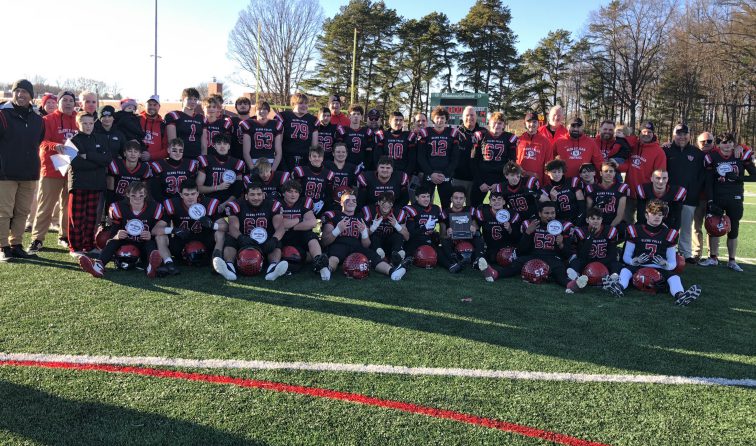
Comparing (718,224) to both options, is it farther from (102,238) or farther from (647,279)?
(102,238)

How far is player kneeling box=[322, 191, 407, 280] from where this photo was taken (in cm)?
555

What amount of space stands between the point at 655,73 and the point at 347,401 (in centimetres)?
4347

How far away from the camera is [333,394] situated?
111 inches

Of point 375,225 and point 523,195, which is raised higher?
point 523,195

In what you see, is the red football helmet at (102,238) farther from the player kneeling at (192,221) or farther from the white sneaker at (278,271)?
the white sneaker at (278,271)

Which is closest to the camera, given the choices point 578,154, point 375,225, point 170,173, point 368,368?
point 368,368

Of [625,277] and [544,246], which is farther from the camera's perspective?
[544,246]

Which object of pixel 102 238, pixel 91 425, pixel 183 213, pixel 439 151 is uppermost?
pixel 439 151

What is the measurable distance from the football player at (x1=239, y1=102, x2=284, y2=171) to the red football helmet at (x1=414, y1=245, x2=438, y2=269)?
225cm

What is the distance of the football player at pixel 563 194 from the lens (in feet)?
20.2

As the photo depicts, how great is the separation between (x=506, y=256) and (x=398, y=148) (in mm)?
2124

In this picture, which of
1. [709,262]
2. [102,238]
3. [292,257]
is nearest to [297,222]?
[292,257]

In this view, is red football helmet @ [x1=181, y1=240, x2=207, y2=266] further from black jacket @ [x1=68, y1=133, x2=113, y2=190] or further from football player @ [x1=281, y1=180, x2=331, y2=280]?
black jacket @ [x1=68, y1=133, x2=113, y2=190]

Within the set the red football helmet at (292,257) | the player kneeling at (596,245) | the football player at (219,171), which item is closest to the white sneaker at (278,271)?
the red football helmet at (292,257)
